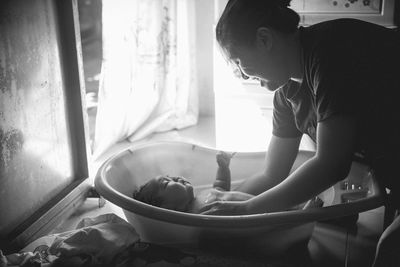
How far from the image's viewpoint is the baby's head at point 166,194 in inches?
55.0

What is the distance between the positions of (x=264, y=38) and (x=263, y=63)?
0.06 m

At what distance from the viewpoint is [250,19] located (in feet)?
3.27

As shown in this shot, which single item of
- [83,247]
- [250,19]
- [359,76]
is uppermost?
[250,19]

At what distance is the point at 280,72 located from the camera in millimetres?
1069

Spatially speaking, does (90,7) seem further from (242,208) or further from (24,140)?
(242,208)

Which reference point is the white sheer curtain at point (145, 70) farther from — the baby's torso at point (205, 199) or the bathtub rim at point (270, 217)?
the bathtub rim at point (270, 217)

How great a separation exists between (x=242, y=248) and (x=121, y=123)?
48.9 inches


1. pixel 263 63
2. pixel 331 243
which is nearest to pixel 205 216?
pixel 263 63

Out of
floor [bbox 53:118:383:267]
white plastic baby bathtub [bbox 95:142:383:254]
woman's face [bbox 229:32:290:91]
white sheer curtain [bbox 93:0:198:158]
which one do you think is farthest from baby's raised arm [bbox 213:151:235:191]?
white sheer curtain [bbox 93:0:198:158]

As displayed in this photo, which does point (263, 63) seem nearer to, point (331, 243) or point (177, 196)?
point (177, 196)

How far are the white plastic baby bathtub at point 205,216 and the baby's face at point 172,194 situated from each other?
0.11 m

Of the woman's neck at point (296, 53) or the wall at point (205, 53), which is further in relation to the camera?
the wall at point (205, 53)

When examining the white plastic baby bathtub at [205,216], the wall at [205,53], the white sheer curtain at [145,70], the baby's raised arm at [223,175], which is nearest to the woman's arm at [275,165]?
the baby's raised arm at [223,175]

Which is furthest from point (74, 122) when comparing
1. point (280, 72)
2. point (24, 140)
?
point (280, 72)
